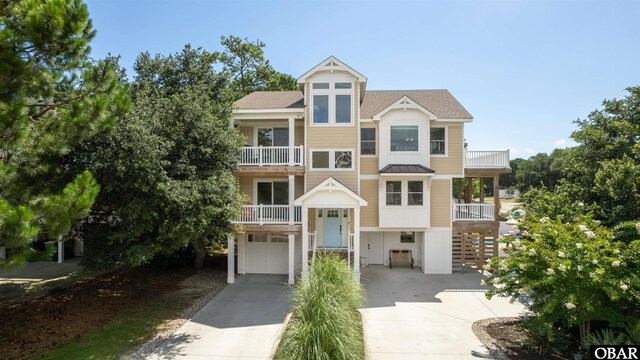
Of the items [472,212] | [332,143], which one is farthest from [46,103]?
[472,212]

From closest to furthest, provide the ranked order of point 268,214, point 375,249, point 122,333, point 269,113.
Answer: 1. point 122,333
2. point 268,214
3. point 269,113
4. point 375,249

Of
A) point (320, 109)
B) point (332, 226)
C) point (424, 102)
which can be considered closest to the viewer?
point (320, 109)

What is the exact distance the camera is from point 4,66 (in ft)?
22.8

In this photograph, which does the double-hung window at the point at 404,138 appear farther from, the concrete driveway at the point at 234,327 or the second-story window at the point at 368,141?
the concrete driveway at the point at 234,327

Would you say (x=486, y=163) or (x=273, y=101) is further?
(x=273, y=101)

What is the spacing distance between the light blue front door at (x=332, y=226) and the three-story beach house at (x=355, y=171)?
5 cm

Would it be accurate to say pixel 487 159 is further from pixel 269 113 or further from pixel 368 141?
pixel 269 113

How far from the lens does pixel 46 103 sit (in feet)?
26.8

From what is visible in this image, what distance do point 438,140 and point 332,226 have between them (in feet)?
23.2

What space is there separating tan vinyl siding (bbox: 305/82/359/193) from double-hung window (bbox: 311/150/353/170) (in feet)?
0.65

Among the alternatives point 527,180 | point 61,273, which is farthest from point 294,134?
point 527,180

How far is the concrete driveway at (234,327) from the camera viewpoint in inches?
341

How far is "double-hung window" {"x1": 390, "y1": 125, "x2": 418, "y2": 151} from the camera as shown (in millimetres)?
16188

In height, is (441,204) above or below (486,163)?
below
